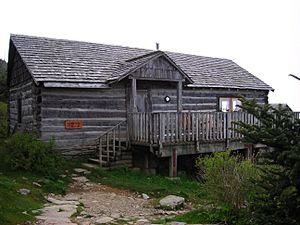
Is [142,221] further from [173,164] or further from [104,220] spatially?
[173,164]

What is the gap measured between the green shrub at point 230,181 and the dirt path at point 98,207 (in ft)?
4.86

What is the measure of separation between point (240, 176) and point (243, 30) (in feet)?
109

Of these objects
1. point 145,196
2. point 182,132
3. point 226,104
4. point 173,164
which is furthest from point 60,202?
point 226,104

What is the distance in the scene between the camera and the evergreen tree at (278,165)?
215 inches

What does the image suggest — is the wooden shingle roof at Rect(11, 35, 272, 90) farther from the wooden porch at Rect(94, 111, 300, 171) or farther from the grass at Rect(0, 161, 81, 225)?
the grass at Rect(0, 161, 81, 225)

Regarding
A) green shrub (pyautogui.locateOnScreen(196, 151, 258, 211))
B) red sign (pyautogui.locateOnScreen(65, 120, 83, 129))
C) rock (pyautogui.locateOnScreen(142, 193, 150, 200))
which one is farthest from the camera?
red sign (pyautogui.locateOnScreen(65, 120, 83, 129))

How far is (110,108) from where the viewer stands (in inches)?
670

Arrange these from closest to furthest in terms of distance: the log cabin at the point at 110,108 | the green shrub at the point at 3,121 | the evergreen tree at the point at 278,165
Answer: the evergreen tree at the point at 278,165 < the log cabin at the point at 110,108 < the green shrub at the point at 3,121

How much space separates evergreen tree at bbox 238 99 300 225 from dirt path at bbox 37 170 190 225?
9.26 feet

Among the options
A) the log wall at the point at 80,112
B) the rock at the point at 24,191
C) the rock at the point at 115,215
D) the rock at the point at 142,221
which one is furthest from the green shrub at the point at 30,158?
the rock at the point at 142,221

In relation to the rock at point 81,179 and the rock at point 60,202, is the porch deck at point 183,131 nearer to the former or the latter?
the rock at point 81,179

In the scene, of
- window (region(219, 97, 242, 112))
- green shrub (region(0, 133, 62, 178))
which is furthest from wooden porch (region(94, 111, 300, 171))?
window (region(219, 97, 242, 112))

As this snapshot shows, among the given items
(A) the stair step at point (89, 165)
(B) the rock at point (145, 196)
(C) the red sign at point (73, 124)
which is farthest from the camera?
(C) the red sign at point (73, 124)

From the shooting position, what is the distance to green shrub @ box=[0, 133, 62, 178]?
12.7m
